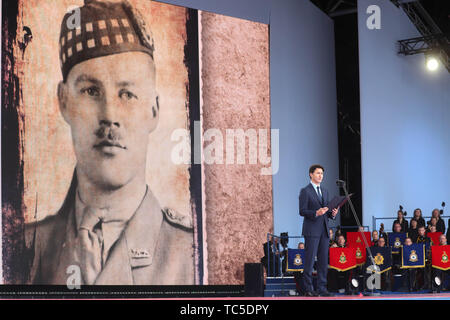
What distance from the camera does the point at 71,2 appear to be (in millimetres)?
9930

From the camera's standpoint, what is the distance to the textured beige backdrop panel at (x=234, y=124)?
37.1 ft

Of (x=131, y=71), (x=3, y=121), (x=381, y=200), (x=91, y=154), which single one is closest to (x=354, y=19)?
(x=381, y=200)

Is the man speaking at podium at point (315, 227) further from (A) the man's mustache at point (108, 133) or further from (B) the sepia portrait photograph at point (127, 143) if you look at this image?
(A) the man's mustache at point (108, 133)

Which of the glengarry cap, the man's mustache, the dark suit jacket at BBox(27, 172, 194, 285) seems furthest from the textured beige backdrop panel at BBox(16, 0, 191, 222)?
the man's mustache

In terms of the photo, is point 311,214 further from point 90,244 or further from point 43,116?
point 43,116

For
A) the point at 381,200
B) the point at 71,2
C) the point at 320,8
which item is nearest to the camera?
the point at 71,2

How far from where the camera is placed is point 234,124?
460 inches

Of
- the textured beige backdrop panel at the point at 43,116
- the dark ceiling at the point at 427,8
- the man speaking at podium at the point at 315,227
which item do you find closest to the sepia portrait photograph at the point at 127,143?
the textured beige backdrop panel at the point at 43,116

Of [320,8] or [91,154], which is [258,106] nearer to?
[91,154]

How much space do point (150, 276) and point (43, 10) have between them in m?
4.77

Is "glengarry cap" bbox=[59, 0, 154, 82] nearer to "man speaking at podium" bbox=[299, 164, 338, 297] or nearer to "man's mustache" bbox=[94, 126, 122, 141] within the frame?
"man's mustache" bbox=[94, 126, 122, 141]

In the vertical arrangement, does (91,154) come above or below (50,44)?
below

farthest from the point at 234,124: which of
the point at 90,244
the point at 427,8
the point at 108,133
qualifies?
the point at 427,8

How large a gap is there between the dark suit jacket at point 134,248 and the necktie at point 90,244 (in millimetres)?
120
